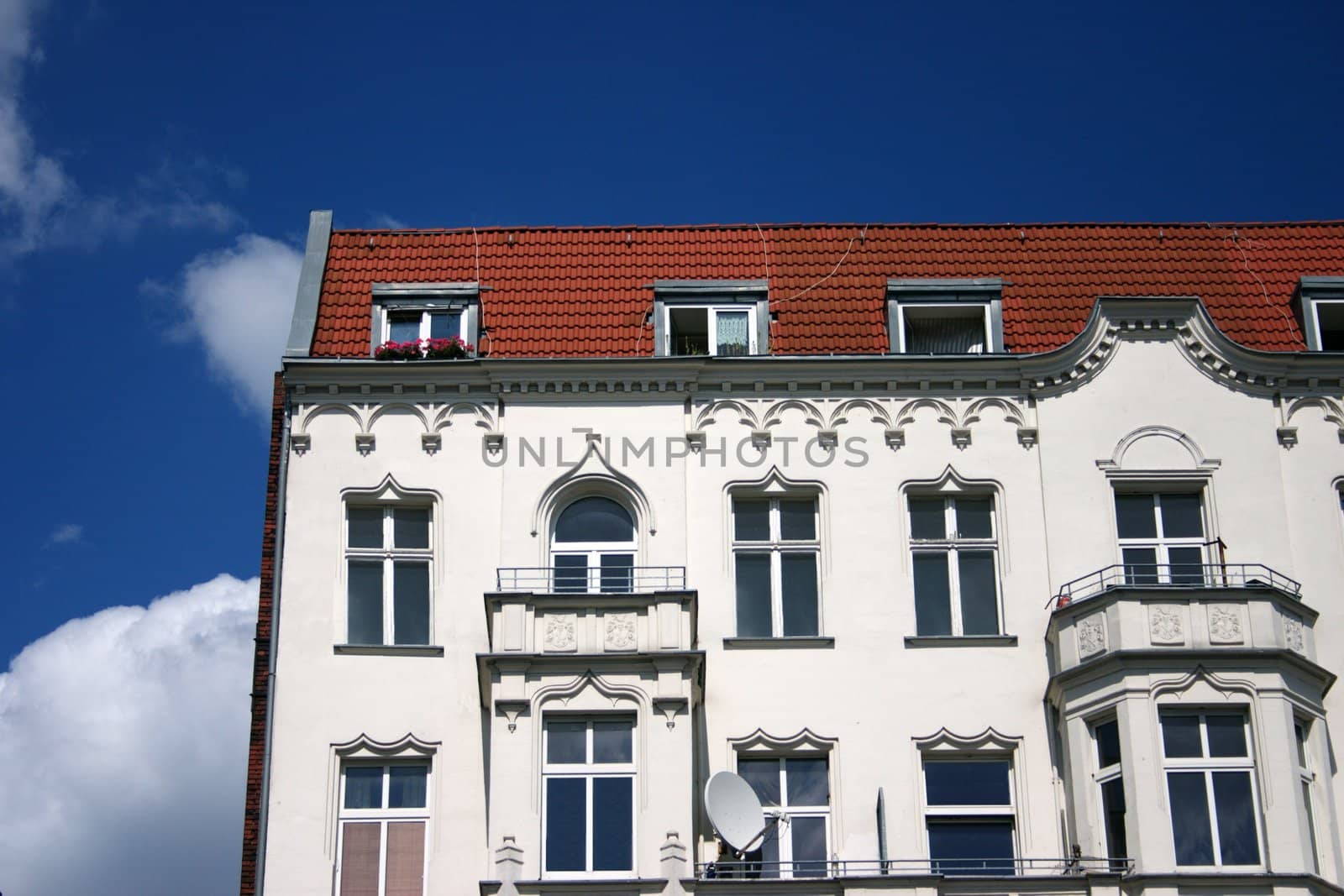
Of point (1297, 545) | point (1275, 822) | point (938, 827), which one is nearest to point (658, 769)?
point (938, 827)

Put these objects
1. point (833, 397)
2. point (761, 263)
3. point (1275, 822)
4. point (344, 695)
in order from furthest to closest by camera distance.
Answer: point (761, 263)
point (833, 397)
point (344, 695)
point (1275, 822)

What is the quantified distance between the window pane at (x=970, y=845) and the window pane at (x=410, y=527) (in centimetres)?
870

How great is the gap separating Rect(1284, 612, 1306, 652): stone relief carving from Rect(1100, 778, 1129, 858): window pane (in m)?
3.28

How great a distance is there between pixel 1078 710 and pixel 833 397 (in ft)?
20.9

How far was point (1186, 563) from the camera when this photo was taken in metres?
32.2

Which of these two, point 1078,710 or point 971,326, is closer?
point 1078,710

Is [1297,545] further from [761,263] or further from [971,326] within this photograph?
[761,263]

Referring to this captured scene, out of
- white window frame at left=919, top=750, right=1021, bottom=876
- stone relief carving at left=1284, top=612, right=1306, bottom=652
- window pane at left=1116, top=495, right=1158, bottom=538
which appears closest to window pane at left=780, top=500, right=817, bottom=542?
white window frame at left=919, top=750, right=1021, bottom=876

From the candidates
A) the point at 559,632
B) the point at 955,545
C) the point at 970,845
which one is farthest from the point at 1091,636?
the point at 559,632

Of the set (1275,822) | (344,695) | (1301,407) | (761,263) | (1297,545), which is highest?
(761,263)

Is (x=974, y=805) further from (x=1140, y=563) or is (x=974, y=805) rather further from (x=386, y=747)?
(x=386, y=747)

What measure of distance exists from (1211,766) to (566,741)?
8877mm

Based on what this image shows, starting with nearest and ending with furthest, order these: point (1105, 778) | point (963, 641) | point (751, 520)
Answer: point (1105, 778)
point (963, 641)
point (751, 520)

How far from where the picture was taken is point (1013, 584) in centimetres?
3225
